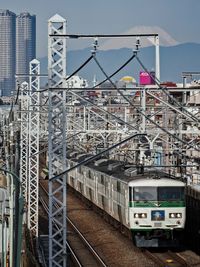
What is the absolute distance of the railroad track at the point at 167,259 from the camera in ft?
54.7

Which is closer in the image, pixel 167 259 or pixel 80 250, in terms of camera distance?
pixel 167 259

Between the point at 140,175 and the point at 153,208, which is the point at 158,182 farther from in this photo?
the point at 140,175

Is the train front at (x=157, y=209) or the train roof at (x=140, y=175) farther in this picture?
the train roof at (x=140, y=175)

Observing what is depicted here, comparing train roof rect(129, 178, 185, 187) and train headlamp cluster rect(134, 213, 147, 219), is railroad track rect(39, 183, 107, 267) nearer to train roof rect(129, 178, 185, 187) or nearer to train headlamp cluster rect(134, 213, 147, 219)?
train headlamp cluster rect(134, 213, 147, 219)

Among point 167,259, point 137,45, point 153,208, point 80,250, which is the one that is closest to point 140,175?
point 153,208

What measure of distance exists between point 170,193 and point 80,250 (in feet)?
11.2

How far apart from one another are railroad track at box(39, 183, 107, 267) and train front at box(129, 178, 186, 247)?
1162 millimetres

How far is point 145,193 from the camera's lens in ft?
57.9

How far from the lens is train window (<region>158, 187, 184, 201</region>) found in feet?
57.7

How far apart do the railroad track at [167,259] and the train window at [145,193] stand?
1391mm

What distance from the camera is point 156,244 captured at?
704 inches

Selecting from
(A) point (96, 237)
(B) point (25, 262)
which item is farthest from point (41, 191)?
(B) point (25, 262)

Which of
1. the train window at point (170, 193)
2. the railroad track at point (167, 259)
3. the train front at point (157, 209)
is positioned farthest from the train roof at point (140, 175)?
the railroad track at point (167, 259)

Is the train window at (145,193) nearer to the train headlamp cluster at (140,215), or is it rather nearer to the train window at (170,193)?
the train window at (170,193)
